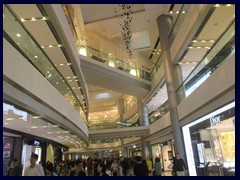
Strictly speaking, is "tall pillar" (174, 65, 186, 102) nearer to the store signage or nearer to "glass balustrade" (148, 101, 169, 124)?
the store signage

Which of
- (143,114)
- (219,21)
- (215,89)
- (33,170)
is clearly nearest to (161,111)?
(143,114)

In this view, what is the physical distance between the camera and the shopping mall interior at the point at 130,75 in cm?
447

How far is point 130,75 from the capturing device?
48.9ft

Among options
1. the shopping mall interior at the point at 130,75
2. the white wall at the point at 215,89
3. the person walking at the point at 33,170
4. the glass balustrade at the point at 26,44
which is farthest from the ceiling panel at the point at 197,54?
the glass balustrade at the point at 26,44

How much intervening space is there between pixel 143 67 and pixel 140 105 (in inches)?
193

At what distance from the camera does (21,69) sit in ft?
16.5

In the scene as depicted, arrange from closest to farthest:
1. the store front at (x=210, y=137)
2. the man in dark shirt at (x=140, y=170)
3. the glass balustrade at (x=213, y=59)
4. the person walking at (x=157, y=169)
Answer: the man in dark shirt at (x=140, y=170) → the person walking at (x=157, y=169) → the glass balustrade at (x=213, y=59) → the store front at (x=210, y=137)

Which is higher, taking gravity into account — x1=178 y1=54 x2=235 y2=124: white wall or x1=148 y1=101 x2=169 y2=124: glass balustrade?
x1=148 y1=101 x2=169 y2=124: glass balustrade

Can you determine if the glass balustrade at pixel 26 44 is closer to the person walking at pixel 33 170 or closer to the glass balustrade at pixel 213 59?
the person walking at pixel 33 170

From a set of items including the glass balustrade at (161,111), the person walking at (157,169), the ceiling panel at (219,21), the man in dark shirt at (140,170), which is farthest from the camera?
the glass balustrade at (161,111)

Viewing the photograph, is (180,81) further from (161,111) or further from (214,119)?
(161,111)

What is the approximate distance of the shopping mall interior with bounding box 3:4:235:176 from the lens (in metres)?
4.47

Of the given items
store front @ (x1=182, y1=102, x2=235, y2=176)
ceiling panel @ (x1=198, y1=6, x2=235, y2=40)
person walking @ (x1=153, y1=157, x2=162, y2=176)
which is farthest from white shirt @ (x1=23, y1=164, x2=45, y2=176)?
store front @ (x1=182, y1=102, x2=235, y2=176)

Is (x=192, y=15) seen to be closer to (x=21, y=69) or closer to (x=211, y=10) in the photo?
(x=211, y=10)
